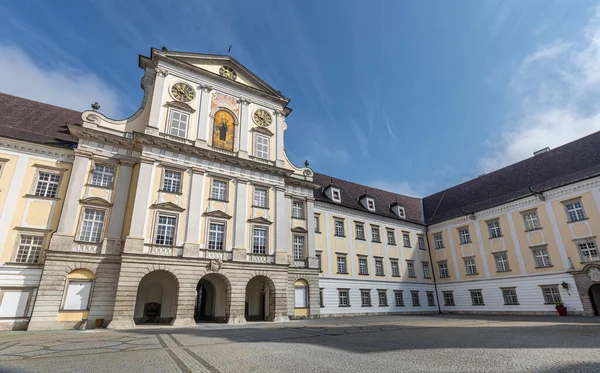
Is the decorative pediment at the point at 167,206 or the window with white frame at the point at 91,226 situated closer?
the window with white frame at the point at 91,226

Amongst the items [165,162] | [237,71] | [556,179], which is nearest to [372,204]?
[556,179]

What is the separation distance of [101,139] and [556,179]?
1365 inches

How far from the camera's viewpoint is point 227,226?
21688mm

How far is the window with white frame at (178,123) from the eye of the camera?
2222 centimetres

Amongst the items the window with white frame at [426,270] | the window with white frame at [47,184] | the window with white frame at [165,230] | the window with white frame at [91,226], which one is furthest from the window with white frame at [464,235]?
the window with white frame at [47,184]

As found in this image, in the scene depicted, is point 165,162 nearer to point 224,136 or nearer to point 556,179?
point 224,136

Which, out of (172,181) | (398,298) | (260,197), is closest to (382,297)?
(398,298)

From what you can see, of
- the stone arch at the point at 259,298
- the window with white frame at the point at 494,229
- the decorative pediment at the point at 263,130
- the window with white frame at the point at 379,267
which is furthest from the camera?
the window with white frame at the point at 379,267

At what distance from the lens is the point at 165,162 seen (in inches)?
821

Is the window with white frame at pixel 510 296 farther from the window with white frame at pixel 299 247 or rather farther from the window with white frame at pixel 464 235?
the window with white frame at pixel 299 247

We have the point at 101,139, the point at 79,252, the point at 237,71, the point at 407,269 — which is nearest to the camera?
the point at 79,252

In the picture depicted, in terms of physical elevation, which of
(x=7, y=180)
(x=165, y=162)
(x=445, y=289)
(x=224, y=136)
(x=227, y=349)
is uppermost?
(x=224, y=136)

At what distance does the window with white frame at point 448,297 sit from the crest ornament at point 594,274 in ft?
38.2

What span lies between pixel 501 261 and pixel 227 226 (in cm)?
2461
